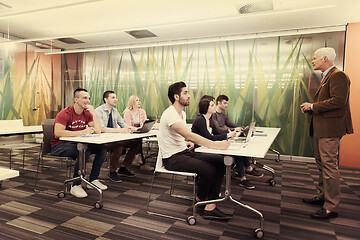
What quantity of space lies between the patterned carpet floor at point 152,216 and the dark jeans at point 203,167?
302 millimetres

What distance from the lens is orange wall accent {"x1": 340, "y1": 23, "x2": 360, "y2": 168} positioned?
4938 millimetres

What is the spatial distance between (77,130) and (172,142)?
1460mm

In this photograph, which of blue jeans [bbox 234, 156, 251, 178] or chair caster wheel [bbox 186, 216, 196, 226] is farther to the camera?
blue jeans [bbox 234, 156, 251, 178]

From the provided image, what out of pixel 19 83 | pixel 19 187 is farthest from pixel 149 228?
pixel 19 83

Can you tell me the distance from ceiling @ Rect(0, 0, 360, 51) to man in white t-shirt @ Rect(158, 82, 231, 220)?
213 centimetres

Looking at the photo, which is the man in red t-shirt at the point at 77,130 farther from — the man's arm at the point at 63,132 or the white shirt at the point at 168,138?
the white shirt at the point at 168,138

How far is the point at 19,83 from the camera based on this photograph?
6.75m

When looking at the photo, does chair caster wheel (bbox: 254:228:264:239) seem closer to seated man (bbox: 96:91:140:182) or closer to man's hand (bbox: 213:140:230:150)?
man's hand (bbox: 213:140:230:150)

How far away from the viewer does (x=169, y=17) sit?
5008 millimetres

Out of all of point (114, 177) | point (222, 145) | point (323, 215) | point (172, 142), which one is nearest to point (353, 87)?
point (323, 215)

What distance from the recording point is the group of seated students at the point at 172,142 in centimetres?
242

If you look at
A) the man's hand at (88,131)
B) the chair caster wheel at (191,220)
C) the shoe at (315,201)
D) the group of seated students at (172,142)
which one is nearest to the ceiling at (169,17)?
the group of seated students at (172,142)

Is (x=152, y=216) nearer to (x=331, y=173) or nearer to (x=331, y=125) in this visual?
(x=331, y=173)

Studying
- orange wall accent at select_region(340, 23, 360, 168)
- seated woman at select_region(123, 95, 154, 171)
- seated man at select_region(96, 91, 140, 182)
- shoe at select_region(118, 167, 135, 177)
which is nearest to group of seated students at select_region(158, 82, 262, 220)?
seated man at select_region(96, 91, 140, 182)
